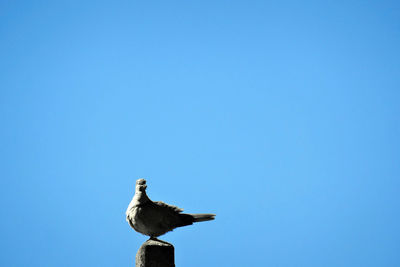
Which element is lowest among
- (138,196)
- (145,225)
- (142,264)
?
(142,264)

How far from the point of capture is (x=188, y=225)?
19.9ft

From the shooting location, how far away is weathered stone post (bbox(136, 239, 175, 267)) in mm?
5348

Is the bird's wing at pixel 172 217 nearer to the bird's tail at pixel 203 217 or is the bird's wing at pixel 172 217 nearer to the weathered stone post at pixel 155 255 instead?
the bird's tail at pixel 203 217

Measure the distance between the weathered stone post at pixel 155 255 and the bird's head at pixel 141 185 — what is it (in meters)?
0.68

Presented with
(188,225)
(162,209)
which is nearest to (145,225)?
(162,209)

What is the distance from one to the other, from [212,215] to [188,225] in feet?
1.14

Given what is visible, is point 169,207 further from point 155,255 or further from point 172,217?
point 155,255

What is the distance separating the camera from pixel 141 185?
5.81 m

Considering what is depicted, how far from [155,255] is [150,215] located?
51cm

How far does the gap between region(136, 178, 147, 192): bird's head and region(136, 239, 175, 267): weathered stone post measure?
2.24 ft

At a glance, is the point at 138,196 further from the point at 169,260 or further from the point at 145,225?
the point at 169,260

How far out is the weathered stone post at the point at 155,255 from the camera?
17.5ft

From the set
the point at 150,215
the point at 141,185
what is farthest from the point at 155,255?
the point at 141,185

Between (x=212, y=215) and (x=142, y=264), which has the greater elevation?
(x=212, y=215)
